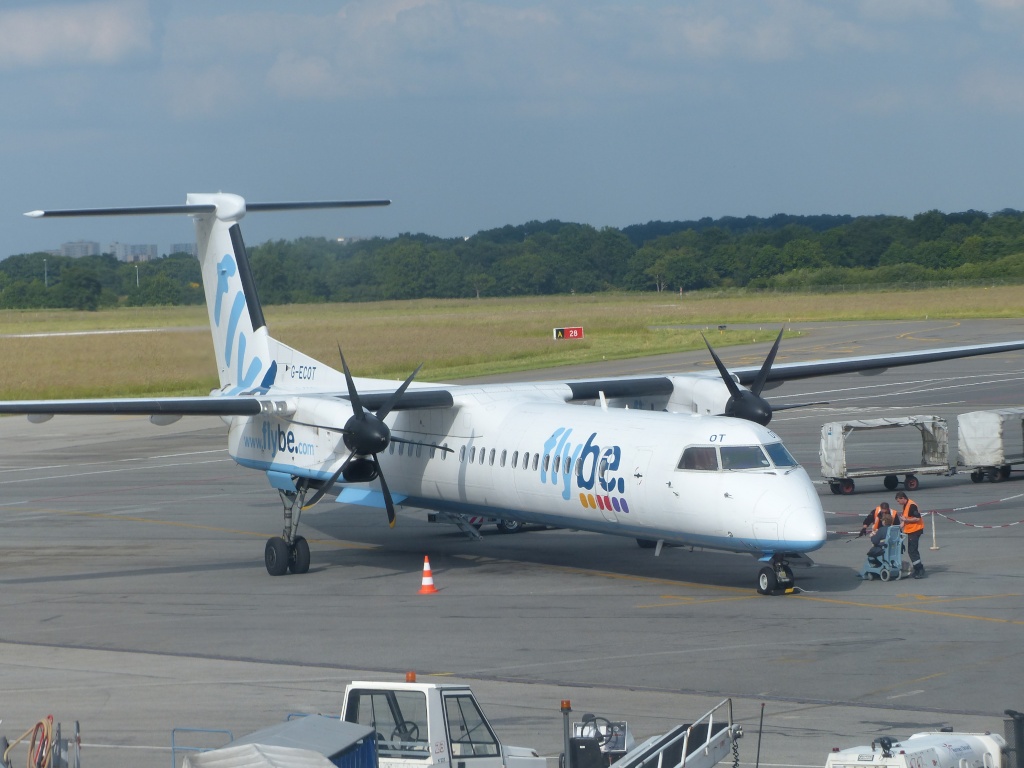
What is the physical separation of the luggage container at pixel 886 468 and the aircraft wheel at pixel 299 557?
12264 mm

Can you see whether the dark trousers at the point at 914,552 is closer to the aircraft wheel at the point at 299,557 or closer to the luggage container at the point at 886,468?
the luggage container at the point at 886,468

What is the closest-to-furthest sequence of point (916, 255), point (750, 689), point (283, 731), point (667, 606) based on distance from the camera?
1. point (283, 731)
2. point (750, 689)
3. point (667, 606)
4. point (916, 255)

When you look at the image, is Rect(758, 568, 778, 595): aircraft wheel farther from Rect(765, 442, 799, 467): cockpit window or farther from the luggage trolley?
the luggage trolley

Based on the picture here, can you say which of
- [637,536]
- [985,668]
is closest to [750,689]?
[985,668]

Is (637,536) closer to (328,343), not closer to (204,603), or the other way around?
(204,603)

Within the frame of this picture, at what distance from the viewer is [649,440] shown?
66.1 feet

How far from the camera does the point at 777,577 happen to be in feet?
63.1

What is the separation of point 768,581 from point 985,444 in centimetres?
1313

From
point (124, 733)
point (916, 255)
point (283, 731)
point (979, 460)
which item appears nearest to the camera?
point (283, 731)

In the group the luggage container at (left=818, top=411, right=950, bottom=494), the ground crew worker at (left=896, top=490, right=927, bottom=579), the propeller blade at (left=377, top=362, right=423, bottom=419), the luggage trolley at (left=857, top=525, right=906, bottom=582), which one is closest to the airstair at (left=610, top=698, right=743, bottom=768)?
the luggage trolley at (left=857, top=525, right=906, bottom=582)

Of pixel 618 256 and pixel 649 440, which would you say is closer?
pixel 649 440

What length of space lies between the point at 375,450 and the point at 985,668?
10.4 meters

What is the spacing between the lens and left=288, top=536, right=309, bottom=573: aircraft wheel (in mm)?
23250

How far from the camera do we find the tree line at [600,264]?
133 feet
